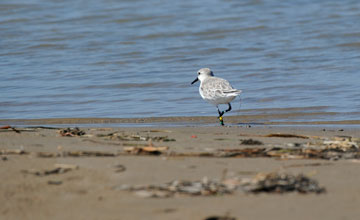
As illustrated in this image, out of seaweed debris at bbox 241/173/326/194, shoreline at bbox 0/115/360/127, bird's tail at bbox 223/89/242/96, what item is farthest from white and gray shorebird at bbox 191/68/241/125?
seaweed debris at bbox 241/173/326/194

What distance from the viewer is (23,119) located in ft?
28.2

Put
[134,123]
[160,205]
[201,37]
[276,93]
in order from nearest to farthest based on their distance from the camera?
1. [160,205]
2. [134,123]
3. [276,93]
4. [201,37]

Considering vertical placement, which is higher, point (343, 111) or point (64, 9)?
point (64, 9)

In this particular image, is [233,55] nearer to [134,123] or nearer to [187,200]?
[134,123]

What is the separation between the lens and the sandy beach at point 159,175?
3234 millimetres

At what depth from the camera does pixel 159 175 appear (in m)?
3.82

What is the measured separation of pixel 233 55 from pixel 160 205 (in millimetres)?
9787

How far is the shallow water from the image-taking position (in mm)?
9273

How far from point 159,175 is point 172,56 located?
929cm

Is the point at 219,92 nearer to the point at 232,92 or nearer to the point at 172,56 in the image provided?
the point at 232,92

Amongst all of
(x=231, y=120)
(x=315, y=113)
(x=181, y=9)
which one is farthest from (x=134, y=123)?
(x=181, y=9)

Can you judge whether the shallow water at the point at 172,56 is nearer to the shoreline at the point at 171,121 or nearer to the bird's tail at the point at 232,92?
the shoreline at the point at 171,121

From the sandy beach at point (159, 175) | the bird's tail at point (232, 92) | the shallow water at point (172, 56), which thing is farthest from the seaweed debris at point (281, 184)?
the shallow water at point (172, 56)

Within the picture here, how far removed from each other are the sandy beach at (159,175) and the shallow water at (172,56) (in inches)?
144
